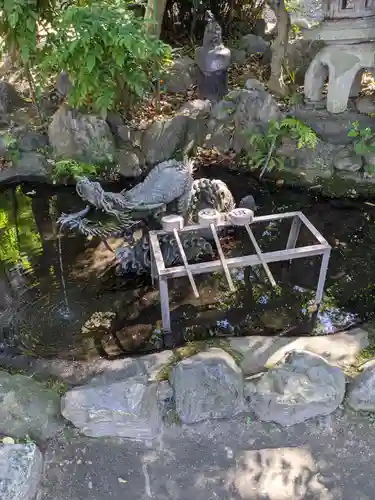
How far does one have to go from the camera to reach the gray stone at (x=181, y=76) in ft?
33.2

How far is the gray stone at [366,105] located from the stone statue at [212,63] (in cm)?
237

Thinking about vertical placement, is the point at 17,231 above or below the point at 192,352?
above

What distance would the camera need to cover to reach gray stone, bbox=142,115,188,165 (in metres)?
8.43

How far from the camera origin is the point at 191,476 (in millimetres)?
4055

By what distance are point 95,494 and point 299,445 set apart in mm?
1632

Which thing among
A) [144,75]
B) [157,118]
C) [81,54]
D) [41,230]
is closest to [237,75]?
[157,118]

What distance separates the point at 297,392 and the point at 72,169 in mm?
5102

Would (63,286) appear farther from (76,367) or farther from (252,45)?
(252,45)

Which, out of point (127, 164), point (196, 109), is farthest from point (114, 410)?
point (196, 109)

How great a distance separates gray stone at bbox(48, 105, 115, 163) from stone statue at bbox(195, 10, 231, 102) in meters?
2.27

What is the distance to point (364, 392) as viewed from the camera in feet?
14.5

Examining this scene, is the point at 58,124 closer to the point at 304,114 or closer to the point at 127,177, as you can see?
the point at 127,177

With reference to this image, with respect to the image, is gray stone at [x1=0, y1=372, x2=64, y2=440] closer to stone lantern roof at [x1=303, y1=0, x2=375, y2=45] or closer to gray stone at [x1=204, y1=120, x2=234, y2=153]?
gray stone at [x1=204, y1=120, x2=234, y2=153]

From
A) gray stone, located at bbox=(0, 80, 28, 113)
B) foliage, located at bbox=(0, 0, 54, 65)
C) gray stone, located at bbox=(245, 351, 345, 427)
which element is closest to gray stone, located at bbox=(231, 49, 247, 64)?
gray stone, located at bbox=(0, 80, 28, 113)
